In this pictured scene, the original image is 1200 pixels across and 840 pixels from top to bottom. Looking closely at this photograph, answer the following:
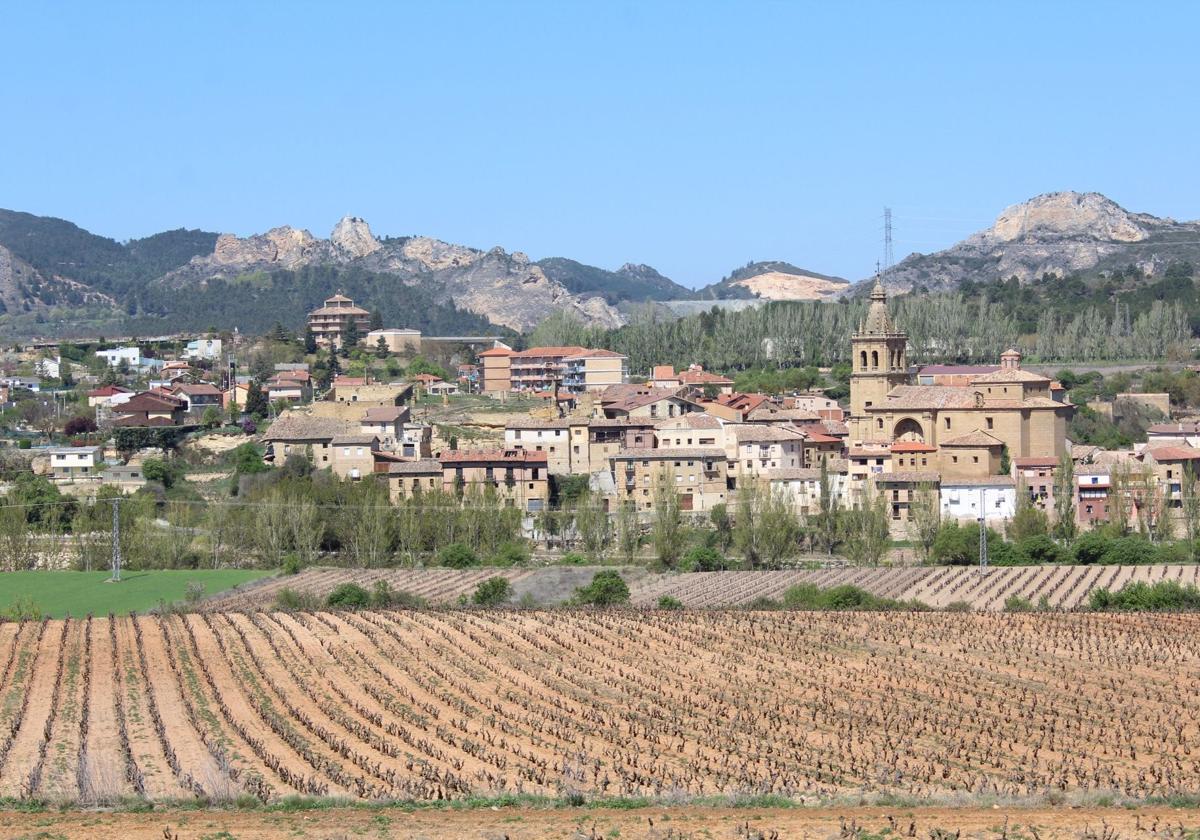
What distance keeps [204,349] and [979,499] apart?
5872 cm

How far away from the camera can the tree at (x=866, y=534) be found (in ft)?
175

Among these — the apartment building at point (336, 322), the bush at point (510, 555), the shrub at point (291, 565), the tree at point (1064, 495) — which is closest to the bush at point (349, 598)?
the shrub at point (291, 565)

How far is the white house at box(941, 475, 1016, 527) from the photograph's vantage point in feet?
193

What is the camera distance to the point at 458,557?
52.8 m

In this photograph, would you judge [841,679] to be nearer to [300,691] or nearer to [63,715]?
[300,691]

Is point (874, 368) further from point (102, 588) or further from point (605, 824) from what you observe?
point (605, 824)

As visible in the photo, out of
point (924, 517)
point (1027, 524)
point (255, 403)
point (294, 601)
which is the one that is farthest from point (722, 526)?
point (255, 403)

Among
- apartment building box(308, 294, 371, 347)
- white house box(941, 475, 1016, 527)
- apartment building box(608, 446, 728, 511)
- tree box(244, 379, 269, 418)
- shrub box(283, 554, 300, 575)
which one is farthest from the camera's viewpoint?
apartment building box(308, 294, 371, 347)

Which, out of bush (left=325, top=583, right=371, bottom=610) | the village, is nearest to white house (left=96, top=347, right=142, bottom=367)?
the village

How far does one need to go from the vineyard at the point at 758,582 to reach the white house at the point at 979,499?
8.14m

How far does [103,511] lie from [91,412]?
2229 centimetres

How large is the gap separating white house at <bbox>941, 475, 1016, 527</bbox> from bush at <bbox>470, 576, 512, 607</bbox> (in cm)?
1866

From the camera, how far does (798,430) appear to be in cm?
6688

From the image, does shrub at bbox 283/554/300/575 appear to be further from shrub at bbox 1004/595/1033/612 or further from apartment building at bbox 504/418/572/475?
shrub at bbox 1004/595/1033/612
